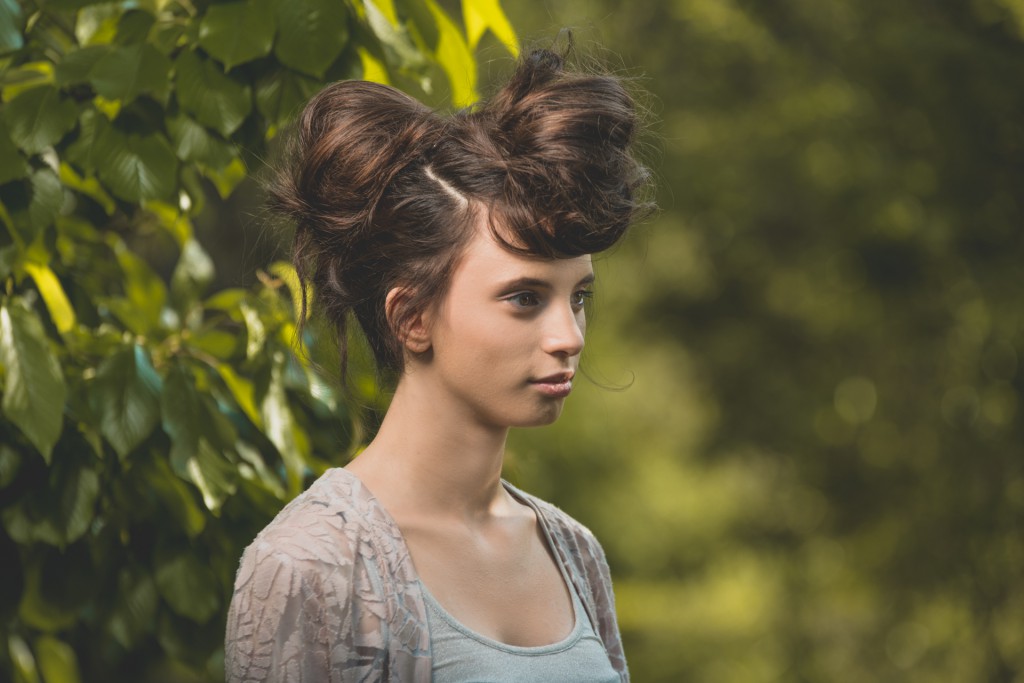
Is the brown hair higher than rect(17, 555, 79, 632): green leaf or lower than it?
higher

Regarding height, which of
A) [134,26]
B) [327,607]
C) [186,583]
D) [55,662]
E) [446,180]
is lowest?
[55,662]

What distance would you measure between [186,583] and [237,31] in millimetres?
802

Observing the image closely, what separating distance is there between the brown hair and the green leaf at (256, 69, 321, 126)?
0.82 ft

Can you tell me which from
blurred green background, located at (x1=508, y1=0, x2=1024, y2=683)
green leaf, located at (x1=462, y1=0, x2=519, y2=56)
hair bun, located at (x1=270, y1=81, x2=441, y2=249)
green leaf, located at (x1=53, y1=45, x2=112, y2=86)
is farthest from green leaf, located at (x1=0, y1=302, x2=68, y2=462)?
blurred green background, located at (x1=508, y1=0, x2=1024, y2=683)

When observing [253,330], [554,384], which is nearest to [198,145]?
[253,330]

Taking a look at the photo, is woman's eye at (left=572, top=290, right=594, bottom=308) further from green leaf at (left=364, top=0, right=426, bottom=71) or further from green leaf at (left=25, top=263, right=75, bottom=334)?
green leaf at (left=25, top=263, right=75, bottom=334)

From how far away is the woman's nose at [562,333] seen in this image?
4.55ft

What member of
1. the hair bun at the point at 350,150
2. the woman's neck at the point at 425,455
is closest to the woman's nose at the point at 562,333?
the woman's neck at the point at 425,455

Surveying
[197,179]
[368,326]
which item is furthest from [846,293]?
[368,326]

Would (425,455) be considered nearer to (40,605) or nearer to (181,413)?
(181,413)

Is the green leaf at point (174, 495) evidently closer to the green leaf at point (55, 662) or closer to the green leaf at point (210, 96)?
the green leaf at point (55, 662)

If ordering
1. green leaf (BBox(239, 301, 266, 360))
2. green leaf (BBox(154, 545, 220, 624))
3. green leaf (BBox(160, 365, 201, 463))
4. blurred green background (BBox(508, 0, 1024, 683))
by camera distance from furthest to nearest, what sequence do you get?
blurred green background (BBox(508, 0, 1024, 683)) < green leaf (BBox(239, 301, 266, 360)) < green leaf (BBox(154, 545, 220, 624)) < green leaf (BBox(160, 365, 201, 463))

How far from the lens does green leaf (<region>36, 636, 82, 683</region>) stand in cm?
183

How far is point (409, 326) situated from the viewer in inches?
56.9
